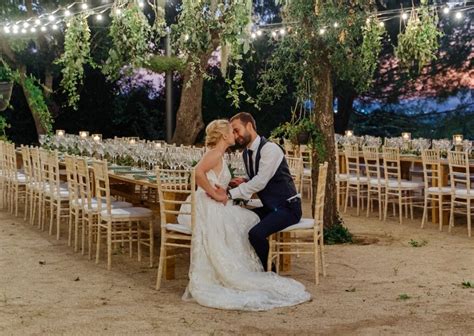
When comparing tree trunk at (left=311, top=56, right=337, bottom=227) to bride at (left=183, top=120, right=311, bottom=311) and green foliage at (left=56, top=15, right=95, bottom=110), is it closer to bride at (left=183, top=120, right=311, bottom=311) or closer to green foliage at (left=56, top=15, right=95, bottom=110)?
bride at (left=183, top=120, right=311, bottom=311)

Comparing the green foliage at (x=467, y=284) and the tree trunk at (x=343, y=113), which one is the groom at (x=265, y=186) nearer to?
the green foliage at (x=467, y=284)

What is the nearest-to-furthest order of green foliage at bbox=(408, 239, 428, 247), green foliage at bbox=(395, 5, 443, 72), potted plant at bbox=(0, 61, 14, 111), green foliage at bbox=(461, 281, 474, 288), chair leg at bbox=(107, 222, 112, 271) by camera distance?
1. green foliage at bbox=(461, 281, 474, 288)
2. chair leg at bbox=(107, 222, 112, 271)
3. green foliage at bbox=(408, 239, 428, 247)
4. green foliage at bbox=(395, 5, 443, 72)
5. potted plant at bbox=(0, 61, 14, 111)

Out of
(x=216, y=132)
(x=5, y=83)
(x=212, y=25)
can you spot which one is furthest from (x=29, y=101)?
(x=216, y=132)

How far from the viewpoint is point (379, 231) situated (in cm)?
913

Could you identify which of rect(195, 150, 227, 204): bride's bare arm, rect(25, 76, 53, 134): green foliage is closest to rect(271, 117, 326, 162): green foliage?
rect(195, 150, 227, 204): bride's bare arm

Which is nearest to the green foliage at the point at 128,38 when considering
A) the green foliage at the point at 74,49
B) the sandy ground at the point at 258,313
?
the green foliage at the point at 74,49

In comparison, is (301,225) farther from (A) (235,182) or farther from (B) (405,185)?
(B) (405,185)

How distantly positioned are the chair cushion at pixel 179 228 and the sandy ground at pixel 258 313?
47 cm

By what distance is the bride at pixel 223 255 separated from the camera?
572cm

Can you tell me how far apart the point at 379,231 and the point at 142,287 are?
12.2 feet

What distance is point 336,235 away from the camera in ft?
27.3

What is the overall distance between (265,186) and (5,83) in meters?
10.1

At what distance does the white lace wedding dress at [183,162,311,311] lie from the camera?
5.69m

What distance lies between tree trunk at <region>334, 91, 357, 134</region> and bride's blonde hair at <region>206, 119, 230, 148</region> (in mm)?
12382
